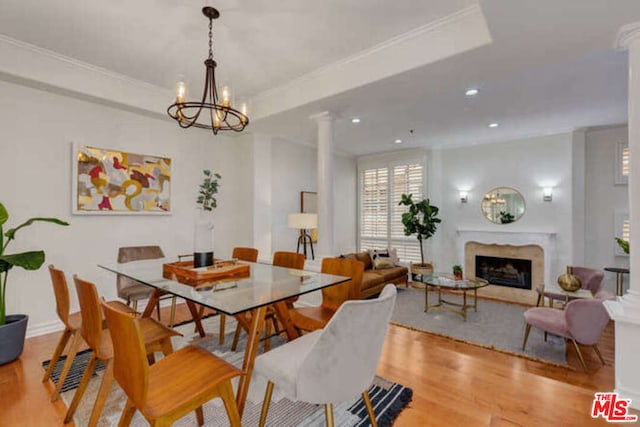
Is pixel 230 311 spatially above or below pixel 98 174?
below

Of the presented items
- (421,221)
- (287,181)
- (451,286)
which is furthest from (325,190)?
(421,221)

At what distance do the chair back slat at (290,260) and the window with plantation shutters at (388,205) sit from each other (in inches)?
158

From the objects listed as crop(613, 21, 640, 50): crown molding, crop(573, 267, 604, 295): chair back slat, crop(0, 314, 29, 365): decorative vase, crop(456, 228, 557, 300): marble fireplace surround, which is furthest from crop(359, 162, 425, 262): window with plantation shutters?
crop(0, 314, 29, 365): decorative vase

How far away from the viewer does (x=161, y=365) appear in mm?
1487

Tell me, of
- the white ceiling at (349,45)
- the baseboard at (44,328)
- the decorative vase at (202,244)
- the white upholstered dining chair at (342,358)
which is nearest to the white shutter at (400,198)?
the white ceiling at (349,45)

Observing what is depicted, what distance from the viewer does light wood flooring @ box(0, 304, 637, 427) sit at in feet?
6.00

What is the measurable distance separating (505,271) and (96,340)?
20.0ft

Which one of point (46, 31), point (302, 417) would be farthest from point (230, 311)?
point (46, 31)

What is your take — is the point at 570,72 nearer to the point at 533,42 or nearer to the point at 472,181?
the point at 533,42

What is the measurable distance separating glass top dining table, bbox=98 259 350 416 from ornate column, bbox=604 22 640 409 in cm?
193

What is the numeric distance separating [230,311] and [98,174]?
3.09 m

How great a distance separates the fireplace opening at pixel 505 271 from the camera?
5363 mm

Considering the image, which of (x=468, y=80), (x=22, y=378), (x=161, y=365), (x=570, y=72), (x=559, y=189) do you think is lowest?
(x=22, y=378)

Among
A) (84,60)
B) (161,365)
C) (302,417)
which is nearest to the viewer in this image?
(161,365)
